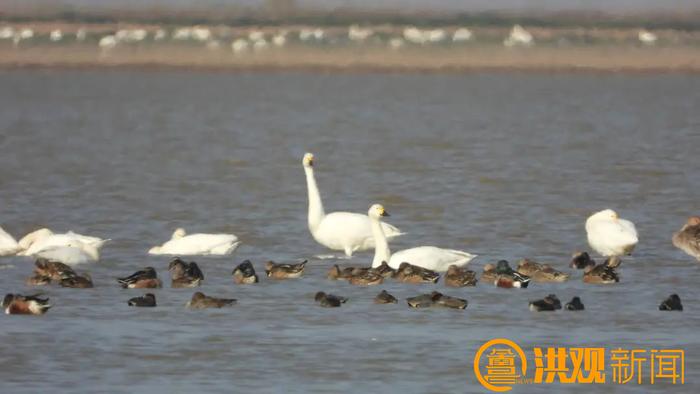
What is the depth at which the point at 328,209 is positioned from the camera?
24344mm

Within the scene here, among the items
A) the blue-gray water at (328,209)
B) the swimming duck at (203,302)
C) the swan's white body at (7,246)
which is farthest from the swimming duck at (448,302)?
the swan's white body at (7,246)

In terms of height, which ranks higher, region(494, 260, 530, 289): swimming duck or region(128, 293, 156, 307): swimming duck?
region(494, 260, 530, 289): swimming duck

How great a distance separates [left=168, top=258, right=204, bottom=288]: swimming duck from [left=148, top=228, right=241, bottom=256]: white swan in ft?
5.03

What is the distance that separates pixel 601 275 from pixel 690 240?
1.50 m

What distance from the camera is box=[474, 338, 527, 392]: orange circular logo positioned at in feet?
42.2

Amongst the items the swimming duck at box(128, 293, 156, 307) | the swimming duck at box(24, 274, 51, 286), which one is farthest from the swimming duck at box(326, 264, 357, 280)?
the swimming duck at box(24, 274, 51, 286)

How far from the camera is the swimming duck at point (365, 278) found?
55.0 ft

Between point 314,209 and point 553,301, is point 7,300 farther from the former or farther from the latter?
point 314,209

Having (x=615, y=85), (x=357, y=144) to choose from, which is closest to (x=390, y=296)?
(x=357, y=144)

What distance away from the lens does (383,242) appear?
1755cm

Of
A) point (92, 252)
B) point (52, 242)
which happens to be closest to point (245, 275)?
point (92, 252)

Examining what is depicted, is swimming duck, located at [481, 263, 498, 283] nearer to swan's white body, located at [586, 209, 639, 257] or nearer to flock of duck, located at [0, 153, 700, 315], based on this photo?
flock of duck, located at [0, 153, 700, 315]

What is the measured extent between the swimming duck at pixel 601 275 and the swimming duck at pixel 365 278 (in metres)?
1.69

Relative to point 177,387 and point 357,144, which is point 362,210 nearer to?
point 177,387
